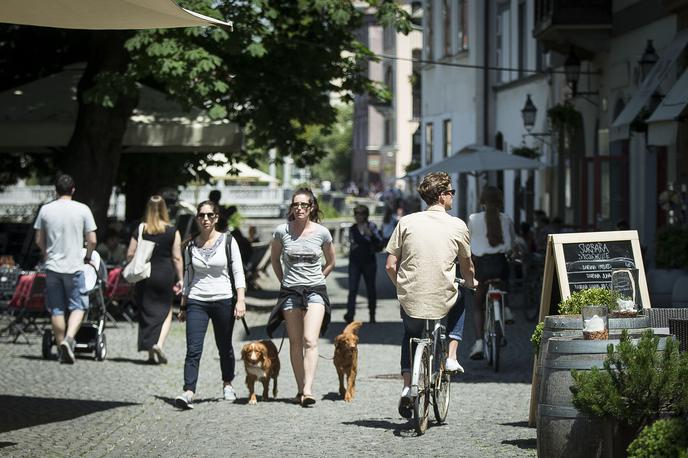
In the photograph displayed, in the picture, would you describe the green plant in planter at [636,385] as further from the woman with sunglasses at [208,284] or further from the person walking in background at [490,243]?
the person walking in background at [490,243]

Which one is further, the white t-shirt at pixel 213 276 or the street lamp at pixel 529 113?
the street lamp at pixel 529 113

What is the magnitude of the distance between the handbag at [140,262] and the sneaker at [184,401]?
3.60 metres

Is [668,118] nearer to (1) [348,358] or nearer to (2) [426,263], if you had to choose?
(1) [348,358]

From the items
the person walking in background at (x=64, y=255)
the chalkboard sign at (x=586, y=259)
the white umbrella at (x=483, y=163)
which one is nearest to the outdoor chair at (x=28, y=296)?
the person walking in background at (x=64, y=255)

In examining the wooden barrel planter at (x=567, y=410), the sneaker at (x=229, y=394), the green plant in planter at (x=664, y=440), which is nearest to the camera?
A: the green plant in planter at (x=664, y=440)

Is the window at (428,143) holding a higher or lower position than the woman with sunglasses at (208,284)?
higher

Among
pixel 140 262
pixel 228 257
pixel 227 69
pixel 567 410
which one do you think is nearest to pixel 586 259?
pixel 567 410

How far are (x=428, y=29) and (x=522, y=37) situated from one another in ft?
41.6

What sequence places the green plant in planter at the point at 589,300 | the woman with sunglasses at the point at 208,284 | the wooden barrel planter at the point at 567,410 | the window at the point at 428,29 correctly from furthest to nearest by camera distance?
the window at the point at 428,29
the woman with sunglasses at the point at 208,284
the green plant in planter at the point at 589,300
the wooden barrel planter at the point at 567,410

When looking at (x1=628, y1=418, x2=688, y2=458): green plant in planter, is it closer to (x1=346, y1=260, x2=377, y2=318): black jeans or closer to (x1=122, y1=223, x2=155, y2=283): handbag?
(x1=122, y1=223, x2=155, y2=283): handbag

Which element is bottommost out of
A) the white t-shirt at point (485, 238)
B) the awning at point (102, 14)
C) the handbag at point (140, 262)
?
the handbag at point (140, 262)

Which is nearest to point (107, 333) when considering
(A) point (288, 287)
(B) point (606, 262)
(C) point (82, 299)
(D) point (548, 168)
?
(C) point (82, 299)

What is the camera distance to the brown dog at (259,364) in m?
11.9

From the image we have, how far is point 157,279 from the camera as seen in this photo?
606 inches
